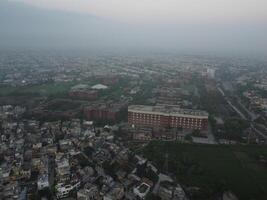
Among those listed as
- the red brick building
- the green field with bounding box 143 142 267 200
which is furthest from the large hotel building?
the green field with bounding box 143 142 267 200

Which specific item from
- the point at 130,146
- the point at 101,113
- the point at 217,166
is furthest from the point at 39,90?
the point at 217,166

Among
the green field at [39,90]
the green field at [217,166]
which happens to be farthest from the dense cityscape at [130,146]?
the green field at [39,90]

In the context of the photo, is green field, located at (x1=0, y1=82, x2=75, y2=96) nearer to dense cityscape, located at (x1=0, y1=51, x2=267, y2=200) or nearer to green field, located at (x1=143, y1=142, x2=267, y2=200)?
dense cityscape, located at (x1=0, y1=51, x2=267, y2=200)

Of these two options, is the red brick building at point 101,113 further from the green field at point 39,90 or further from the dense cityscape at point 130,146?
the green field at point 39,90

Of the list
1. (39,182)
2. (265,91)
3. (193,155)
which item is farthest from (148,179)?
(265,91)

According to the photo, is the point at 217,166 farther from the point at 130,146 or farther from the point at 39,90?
the point at 39,90

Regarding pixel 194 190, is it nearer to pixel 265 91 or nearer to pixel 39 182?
pixel 39 182
